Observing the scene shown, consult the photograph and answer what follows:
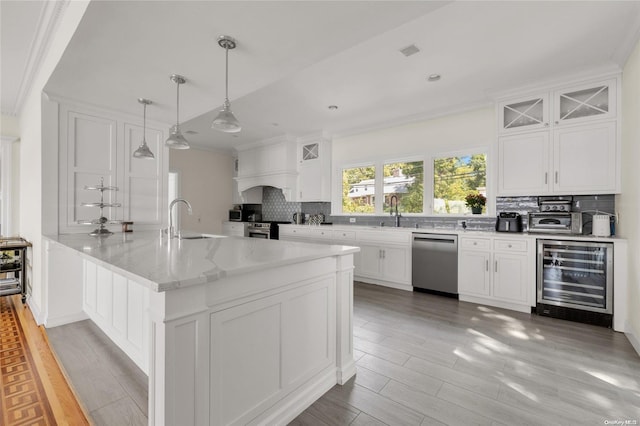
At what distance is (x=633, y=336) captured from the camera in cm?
254

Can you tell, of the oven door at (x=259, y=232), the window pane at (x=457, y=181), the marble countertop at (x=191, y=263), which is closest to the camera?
the marble countertop at (x=191, y=263)

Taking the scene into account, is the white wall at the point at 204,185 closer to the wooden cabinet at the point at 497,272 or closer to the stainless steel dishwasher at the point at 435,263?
the stainless steel dishwasher at the point at 435,263

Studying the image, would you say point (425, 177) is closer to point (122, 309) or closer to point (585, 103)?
point (585, 103)

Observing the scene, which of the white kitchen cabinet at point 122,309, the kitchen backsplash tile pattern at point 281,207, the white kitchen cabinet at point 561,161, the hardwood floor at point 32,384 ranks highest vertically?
the white kitchen cabinet at point 561,161

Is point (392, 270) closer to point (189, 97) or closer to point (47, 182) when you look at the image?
point (189, 97)

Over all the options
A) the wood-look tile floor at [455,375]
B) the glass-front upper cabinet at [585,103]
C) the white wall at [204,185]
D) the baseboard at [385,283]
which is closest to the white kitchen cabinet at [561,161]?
the glass-front upper cabinet at [585,103]

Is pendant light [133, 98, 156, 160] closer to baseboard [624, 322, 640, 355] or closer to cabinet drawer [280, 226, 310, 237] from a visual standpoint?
cabinet drawer [280, 226, 310, 237]

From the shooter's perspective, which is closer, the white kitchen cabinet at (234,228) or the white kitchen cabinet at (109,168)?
the white kitchen cabinet at (109,168)

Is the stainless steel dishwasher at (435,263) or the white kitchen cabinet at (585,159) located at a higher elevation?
the white kitchen cabinet at (585,159)

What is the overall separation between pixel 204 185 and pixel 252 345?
5967mm

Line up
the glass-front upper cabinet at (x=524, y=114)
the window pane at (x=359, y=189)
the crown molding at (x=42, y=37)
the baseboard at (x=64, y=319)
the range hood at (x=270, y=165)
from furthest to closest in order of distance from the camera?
the range hood at (x=270, y=165)
the window pane at (x=359, y=189)
the glass-front upper cabinet at (x=524, y=114)
the baseboard at (x=64, y=319)
the crown molding at (x=42, y=37)

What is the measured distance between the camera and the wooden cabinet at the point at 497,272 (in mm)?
3330

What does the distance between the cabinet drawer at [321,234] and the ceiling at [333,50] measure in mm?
2124

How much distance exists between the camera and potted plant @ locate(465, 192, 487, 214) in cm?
409
